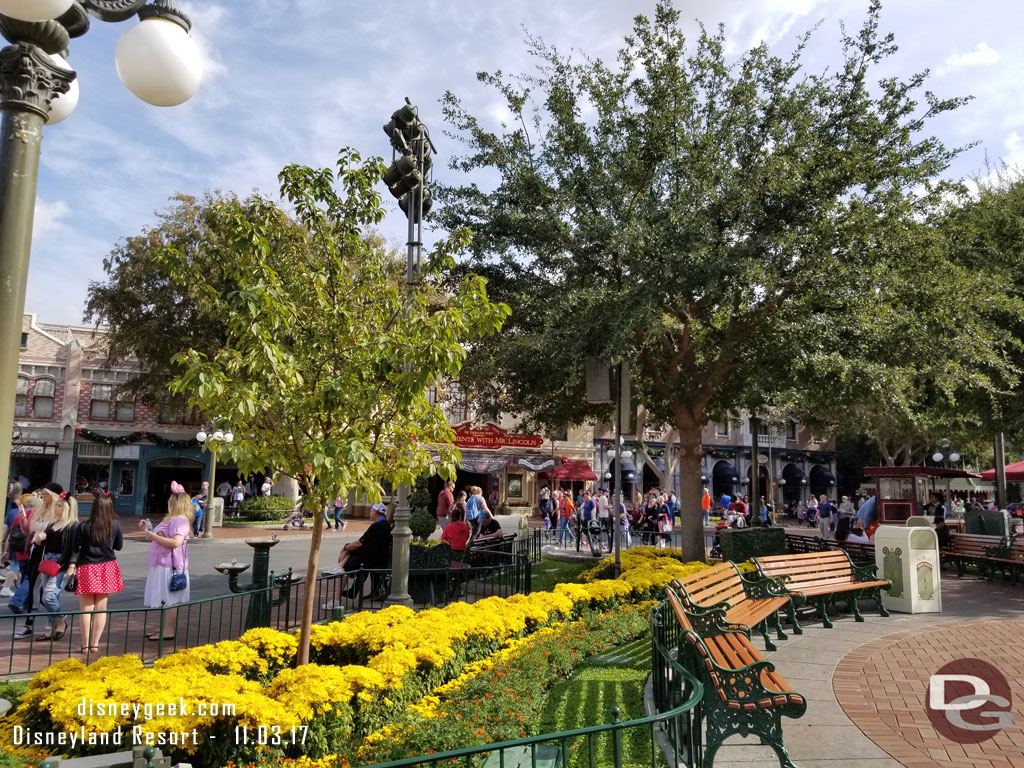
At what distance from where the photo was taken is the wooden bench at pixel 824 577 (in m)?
8.15

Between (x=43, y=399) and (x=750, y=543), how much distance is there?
3737 cm

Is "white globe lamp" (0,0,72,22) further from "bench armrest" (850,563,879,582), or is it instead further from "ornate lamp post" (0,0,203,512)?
"bench armrest" (850,563,879,582)

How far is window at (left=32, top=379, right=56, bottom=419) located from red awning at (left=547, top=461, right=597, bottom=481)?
26.6m

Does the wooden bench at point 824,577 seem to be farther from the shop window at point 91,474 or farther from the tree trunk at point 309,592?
the shop window at point 91,474

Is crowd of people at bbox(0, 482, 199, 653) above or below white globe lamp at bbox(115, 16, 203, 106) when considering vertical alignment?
below

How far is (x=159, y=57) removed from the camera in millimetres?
2832

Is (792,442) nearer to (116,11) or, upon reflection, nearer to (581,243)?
(581,243)

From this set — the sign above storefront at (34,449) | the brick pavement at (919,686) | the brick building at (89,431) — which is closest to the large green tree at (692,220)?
the brick pavement at (919,686)

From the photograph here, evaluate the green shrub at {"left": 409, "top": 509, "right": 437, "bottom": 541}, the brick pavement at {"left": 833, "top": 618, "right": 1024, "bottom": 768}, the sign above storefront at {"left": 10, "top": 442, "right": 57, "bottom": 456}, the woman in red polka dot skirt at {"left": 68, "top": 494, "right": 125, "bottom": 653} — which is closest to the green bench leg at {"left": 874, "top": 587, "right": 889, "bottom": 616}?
the brick pavement at {"left": 833, "top": 618, "right": 1024, "bottom": 768}

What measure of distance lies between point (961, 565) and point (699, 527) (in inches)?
219

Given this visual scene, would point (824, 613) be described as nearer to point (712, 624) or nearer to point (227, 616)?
point (712, 624)

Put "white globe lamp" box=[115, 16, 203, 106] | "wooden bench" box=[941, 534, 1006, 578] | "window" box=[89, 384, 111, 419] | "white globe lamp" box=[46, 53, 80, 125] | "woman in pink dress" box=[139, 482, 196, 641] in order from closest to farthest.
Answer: "white globe lamp" box=[115, 16, 203, 106] < "white globe lamp" box=[46, 53, 80, 125] < "woman in pink dress" box=[139, 482, 196, 641] < "wooden bench" box=[941, 534, 1006, 578] < "window" box=[89, 384, 111, 419]

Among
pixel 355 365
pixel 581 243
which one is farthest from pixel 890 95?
pixel 355 365

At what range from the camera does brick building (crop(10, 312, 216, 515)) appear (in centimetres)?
3569
